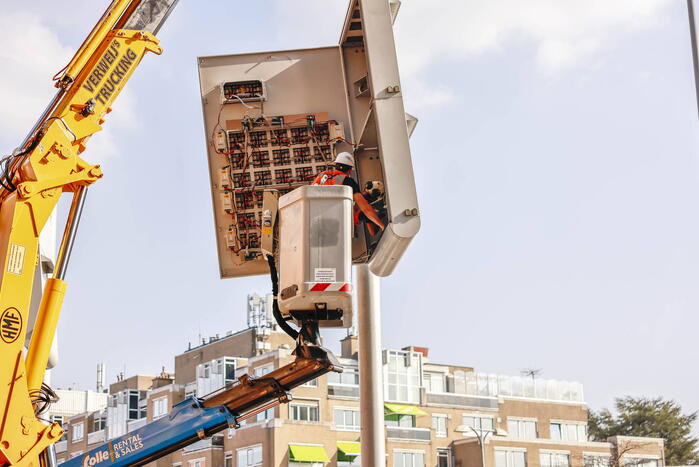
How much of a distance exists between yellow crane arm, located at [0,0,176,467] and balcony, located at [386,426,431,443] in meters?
50.0

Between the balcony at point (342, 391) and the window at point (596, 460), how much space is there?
49.6ft

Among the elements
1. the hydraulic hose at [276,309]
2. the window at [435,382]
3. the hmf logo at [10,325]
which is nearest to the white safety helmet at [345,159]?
the hydraulic hose at [276,309]

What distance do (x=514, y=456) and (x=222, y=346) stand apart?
784 inches

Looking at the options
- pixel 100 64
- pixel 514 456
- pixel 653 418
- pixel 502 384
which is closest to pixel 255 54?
pixel 100 64

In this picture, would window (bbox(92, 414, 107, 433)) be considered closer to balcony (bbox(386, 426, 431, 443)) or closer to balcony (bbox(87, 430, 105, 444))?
balcony (bbox(87, 430, 105, 444))

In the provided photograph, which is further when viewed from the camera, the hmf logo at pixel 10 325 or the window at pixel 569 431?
the window at pixel 569 431

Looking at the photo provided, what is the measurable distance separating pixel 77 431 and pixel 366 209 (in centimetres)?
6391

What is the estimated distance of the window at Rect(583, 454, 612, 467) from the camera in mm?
60062

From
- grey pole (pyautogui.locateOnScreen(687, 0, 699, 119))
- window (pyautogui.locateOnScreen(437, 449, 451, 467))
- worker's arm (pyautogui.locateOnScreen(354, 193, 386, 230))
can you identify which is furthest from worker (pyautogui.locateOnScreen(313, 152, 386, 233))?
window (pyautogui.locateOnScreen(437, 449, 451, 467))

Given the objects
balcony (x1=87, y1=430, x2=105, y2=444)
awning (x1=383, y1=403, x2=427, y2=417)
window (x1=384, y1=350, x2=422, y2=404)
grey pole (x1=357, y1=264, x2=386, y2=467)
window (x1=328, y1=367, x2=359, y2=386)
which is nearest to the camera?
grey pole (x1=357, y1=264, x2=386, y2=467)

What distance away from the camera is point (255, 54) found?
9539 millimetres

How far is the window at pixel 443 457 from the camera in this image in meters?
59.2

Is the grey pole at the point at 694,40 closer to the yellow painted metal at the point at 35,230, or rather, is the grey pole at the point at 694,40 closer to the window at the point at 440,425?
the yellow painted metal at the point at 35,230

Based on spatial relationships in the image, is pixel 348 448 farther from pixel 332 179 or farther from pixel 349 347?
pixel 332 179
